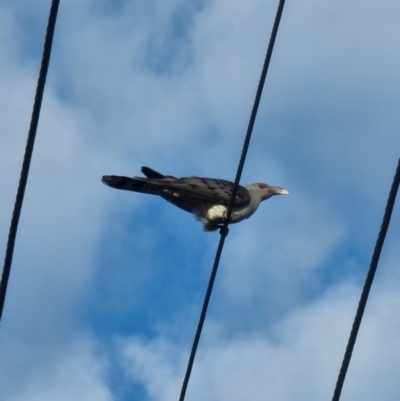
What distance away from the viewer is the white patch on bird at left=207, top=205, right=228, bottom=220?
13.5 metres

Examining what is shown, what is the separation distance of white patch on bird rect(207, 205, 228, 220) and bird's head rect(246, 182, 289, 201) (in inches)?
81.9

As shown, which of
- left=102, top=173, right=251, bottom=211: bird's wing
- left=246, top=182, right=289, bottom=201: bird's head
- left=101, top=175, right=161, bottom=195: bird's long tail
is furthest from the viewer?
left=246, top=182, right=289, bottom=201: bird's head

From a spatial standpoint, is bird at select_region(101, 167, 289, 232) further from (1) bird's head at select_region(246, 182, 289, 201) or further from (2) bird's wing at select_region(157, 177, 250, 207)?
(1) bird's head at select_region(246, 182, 289, 201)

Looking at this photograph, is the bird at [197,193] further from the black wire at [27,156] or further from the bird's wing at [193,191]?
the black wire at [27,156]

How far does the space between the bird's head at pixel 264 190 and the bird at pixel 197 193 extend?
1402mm

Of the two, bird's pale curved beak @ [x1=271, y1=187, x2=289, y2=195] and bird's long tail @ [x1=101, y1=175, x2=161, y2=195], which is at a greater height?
bird's pale curved beak @ [x1=271, y1=187, x2=289, y2=195]

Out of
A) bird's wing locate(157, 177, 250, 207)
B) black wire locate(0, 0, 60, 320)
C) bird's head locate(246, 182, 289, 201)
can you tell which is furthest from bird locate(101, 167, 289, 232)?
black wire locate(0, 0, 60, 320)

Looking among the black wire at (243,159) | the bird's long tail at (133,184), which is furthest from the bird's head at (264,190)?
the black wire at (243,159)

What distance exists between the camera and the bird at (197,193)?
1312 centimetres

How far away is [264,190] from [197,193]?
9.06ft

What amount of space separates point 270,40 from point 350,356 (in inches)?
105

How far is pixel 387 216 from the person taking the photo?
629cm

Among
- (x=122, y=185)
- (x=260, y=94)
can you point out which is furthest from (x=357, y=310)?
(x=122, y=185)

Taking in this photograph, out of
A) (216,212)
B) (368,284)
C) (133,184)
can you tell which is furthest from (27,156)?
(216,212)
